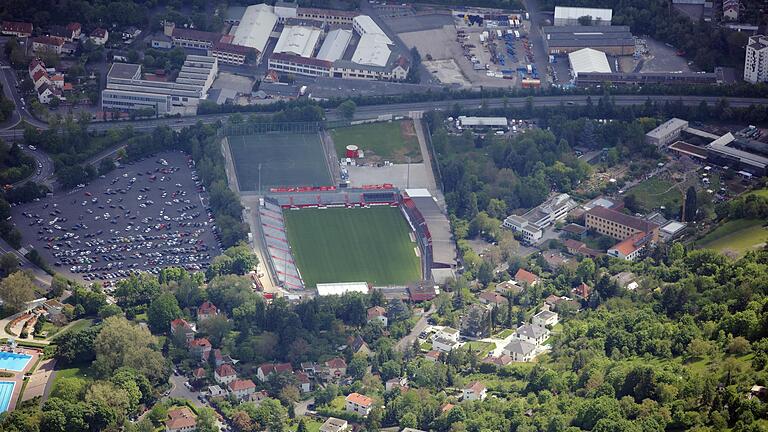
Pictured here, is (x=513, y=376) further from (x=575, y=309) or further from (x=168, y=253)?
(x=168, y=253)

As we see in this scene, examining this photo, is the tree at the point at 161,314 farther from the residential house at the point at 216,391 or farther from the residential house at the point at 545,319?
the residential house at the point at 545,319

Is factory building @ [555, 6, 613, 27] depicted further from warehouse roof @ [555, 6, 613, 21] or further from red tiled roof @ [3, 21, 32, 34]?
red tiled roof @ [3, 21, 32, 34]

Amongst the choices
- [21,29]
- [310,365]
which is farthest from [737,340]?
[21,29]

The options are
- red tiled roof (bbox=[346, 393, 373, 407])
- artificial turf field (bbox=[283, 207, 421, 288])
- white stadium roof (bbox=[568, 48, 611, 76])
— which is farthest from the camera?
white stadium roof (bbox=[568, 48, 611, 76])

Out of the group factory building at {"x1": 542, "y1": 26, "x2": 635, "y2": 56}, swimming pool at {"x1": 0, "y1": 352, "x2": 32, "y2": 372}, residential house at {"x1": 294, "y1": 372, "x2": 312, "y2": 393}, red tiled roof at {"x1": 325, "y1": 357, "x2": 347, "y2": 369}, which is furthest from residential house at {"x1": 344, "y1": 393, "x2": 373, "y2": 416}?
factory building at {"x1": 542, "y1": 26, "x2": 635, "y2": 56}

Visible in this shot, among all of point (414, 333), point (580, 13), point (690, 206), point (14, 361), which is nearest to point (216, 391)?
point (14, 361)

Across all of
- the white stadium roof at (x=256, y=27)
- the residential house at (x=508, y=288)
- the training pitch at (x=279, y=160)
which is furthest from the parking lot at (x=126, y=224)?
the residential house at (x=508, y=288)
